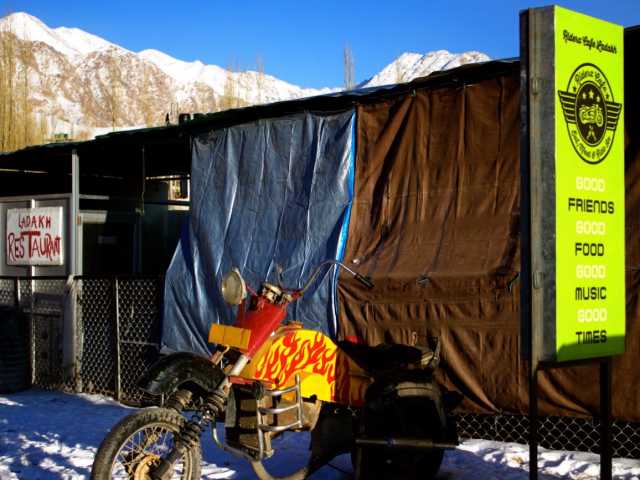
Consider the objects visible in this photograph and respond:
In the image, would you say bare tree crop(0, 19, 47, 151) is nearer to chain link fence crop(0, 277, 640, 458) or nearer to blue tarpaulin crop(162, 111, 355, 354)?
chain link fence crop(0, 277, 640, 458)

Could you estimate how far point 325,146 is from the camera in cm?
866

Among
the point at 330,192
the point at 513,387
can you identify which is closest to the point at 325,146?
the point at 330,192

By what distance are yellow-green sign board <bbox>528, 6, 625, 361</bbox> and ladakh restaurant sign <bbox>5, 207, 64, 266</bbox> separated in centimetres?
819

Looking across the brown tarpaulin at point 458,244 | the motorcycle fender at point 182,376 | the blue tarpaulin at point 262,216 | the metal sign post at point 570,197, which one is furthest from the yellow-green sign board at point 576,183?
the blue tarpaulin at point 262,216

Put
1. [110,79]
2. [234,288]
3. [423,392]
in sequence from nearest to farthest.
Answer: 1. [234,288]
2. [423,392]
3. [110,79]

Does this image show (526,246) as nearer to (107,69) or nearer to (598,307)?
(598,307)


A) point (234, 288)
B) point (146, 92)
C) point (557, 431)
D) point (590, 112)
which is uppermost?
point (146, 92)

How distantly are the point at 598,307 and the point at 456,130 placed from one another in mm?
3119

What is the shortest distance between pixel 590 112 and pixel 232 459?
12.9 feet

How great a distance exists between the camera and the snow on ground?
634cm

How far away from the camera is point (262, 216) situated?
9109mm

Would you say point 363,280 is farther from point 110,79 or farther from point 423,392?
point 110,79

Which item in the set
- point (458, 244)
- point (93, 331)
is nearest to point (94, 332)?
point (93, 331)

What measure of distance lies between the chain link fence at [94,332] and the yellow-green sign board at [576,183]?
6212mm
